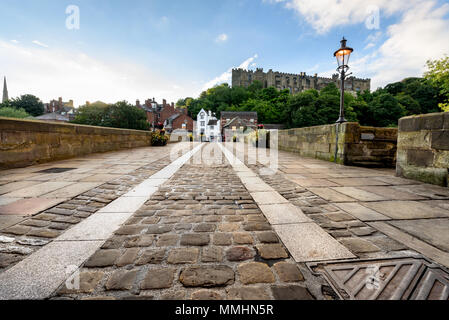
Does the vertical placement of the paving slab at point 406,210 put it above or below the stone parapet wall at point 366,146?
below

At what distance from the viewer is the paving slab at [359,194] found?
2.35 metres

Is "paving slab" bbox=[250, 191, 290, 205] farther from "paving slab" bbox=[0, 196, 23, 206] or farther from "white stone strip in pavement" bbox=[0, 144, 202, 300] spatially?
"paving slab" bbox=[0, 196, 23, 206]

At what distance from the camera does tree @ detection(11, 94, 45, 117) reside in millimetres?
48562

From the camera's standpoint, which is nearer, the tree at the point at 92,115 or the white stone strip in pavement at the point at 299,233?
the white stone strip in pavement at the point at 299,233

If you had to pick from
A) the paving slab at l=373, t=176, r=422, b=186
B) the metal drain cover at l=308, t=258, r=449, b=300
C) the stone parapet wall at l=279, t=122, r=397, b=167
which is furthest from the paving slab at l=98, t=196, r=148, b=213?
the stone parapet wall at l=279, t=122, r=397, b=167

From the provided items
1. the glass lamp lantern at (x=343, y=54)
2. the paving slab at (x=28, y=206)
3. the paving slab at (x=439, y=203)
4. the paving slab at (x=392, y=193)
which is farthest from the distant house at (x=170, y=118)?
the paving slab at (x=439, y=203)

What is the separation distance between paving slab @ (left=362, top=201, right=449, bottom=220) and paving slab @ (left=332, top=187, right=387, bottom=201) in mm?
146

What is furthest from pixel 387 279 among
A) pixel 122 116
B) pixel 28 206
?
pixel 122 116

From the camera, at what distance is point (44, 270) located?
3.54 feet

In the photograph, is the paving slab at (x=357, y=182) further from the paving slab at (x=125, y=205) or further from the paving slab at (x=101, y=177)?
the paving slab at (x=101, y=177)

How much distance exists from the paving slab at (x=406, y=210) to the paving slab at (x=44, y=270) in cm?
264

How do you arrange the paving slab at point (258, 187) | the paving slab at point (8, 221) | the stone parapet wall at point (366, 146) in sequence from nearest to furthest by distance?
1. the paving slab at point (8, 221)
2. the paving slab at point (258, 187)
3. the stone parapet wall at point (366, 146)

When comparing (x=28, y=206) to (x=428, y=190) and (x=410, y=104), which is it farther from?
(x=410, y=104)
